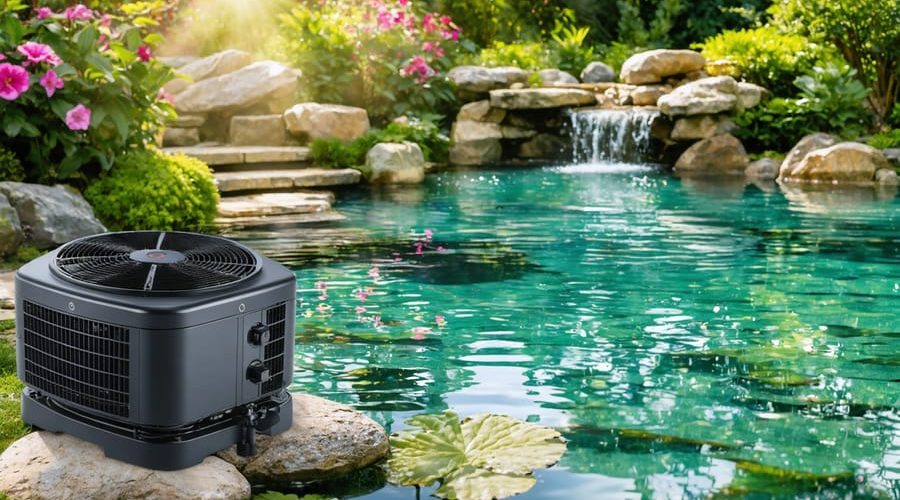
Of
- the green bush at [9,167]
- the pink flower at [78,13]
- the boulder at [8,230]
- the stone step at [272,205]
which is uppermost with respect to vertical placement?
the pink flower at [78,13]

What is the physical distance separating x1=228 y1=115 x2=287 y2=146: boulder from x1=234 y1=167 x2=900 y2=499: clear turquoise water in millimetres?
3623

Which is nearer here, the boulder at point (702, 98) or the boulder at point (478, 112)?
the boulder at point (702, 98)

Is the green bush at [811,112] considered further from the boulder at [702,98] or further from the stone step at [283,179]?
the stone step at [283,179]

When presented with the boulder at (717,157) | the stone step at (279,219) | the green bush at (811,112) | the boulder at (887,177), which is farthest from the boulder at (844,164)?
the stone step at (279,219)

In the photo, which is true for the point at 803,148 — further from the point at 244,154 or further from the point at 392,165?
the point at 244,154

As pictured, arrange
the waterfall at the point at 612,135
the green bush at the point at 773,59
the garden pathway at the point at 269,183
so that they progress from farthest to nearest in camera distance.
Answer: the green bush at the point at 773,59, the waterfall at the point at 612,135, the garden pathway at the point at 269,183

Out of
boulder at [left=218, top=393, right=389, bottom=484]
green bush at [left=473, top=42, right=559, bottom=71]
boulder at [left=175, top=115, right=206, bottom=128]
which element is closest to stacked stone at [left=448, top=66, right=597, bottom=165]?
green bush at [left=473, top=42, right=559, bottom=71]

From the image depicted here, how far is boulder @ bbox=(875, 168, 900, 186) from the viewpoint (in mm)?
14625

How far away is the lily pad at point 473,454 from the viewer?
4.09 metres

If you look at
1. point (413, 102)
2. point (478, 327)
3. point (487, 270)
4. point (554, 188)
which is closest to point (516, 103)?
point (413, 102)

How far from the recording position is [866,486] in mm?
4156

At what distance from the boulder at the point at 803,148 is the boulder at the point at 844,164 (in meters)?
0.30

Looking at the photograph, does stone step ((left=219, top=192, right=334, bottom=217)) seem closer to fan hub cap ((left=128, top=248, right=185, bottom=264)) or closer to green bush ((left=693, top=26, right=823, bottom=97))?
fan hub cap ((left=128, top=248, right=185, bottom=264))

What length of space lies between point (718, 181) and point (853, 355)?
8949mm
